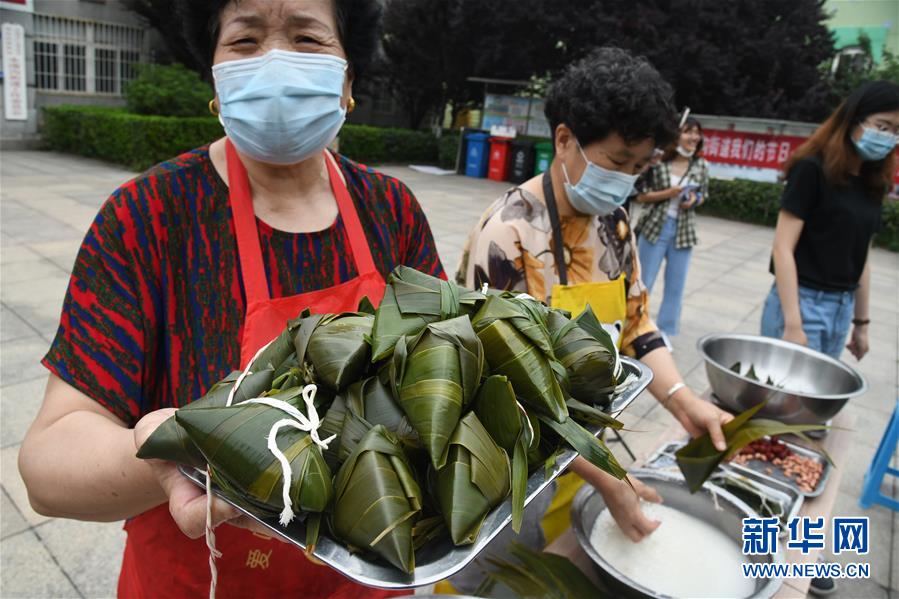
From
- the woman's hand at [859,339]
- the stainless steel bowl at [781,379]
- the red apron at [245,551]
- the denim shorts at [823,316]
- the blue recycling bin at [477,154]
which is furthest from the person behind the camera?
the blue recycling bin at [477,154]

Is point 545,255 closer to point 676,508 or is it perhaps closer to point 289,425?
point 676,508

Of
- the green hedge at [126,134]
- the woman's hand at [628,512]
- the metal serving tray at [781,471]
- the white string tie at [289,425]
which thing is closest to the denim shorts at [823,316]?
the metal serving tray at [781,471]

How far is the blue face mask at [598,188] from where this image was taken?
2.12 m

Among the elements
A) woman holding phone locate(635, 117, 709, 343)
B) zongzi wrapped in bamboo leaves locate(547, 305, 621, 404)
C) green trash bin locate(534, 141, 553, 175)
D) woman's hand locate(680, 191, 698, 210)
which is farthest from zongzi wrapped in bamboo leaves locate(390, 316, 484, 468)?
green trash bin locate(534, 141, 553, 175)

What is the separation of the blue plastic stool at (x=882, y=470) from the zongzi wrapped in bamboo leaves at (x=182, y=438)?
358 centimetres

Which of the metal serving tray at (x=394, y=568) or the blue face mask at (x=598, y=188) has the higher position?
the blue face mask at (x=598, y=188)

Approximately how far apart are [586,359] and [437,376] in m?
0.31

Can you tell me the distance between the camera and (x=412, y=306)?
993 mm

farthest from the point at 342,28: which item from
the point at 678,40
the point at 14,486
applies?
the point at 678,40

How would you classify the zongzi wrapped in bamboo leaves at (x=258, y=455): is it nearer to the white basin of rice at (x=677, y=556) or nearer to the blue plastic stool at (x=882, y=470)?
the white basin of rice at (x=677, y=556)

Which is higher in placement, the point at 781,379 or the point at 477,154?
the point at 477,154

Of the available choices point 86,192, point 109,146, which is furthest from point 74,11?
point 86,192

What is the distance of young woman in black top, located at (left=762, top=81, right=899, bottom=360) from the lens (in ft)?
9.83

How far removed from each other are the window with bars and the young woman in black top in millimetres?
16804
